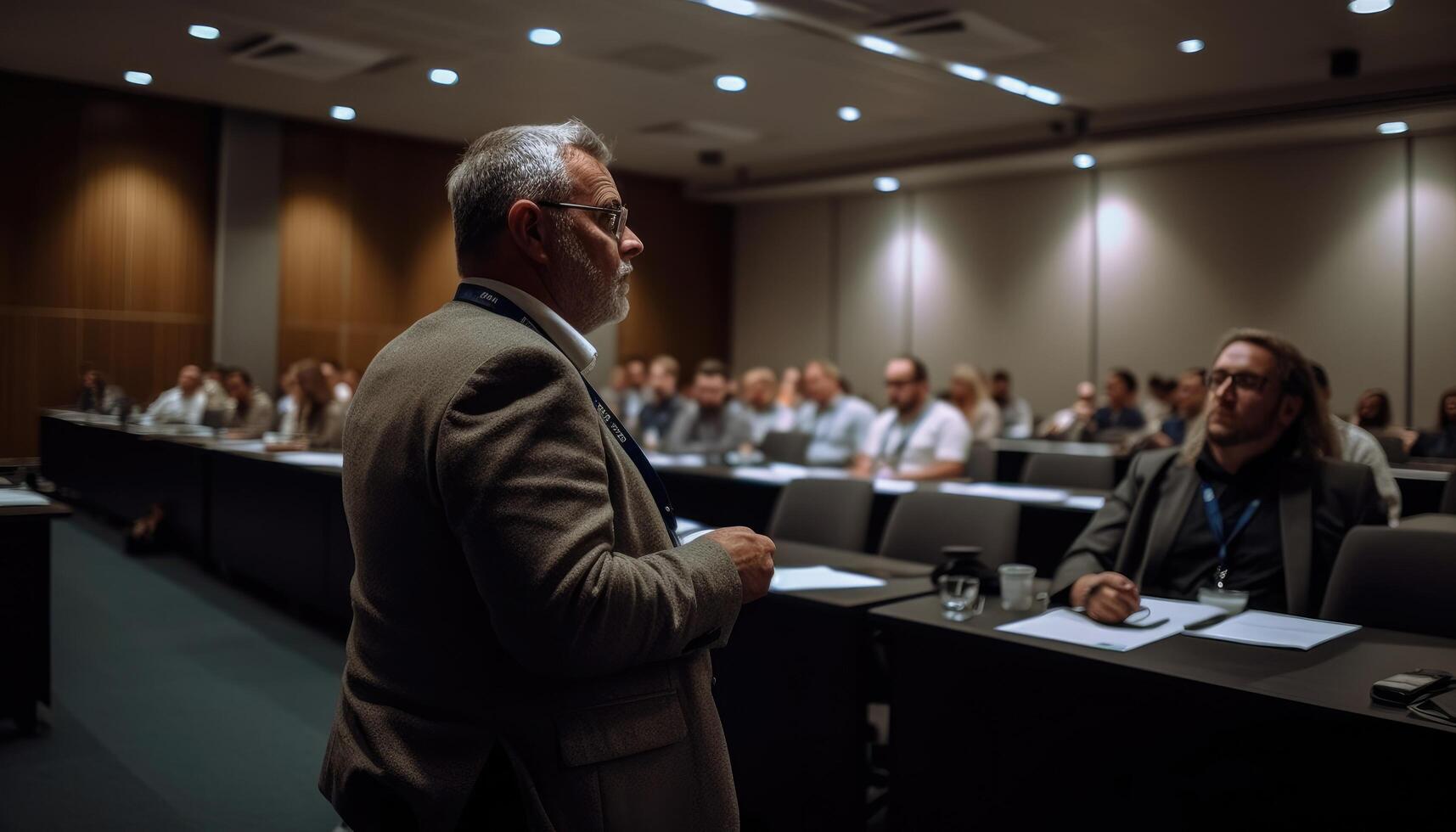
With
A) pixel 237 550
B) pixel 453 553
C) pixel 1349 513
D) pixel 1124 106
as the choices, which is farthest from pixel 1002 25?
pixel 453 553

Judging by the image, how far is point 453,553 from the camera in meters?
1.22

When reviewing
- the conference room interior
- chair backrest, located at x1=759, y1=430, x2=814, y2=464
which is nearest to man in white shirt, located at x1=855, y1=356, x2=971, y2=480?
the conference room interior

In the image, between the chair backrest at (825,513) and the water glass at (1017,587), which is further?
the chair backrest at (825,513)

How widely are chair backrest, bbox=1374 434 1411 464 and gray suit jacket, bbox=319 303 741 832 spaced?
5.56m

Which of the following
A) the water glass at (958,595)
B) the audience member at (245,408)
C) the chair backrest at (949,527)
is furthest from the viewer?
the audience member at (245,408)

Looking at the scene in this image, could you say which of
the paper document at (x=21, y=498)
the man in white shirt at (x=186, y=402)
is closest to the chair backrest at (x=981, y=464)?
the paper document at (x=21, y=498)

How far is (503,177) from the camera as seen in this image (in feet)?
4.38

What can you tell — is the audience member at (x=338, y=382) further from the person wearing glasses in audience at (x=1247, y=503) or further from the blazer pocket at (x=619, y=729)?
the blazer pocket at (x=619, y=729)

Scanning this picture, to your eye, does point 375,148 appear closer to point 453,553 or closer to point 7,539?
point 7,539

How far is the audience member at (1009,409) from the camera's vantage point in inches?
428

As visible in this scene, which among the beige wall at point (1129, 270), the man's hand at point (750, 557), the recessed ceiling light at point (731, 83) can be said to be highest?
the recessed ceiling light at point (731, 83)

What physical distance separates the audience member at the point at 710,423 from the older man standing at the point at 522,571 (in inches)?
233

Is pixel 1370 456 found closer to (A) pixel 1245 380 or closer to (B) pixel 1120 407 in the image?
(A) pixel 1245 380

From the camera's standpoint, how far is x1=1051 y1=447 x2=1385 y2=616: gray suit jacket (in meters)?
2.56
